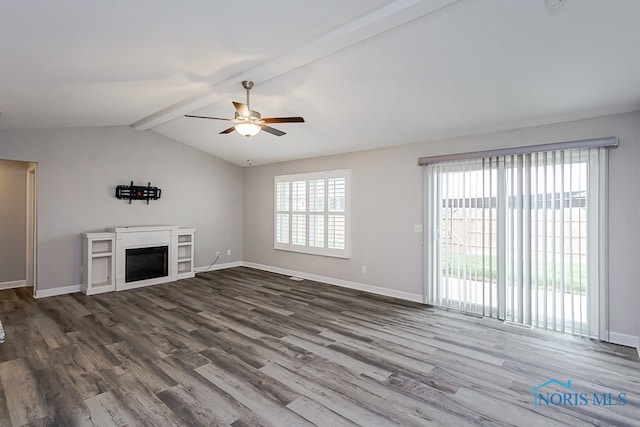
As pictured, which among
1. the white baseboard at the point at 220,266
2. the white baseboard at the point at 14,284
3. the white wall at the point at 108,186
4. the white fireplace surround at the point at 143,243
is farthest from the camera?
the white baseboard at the point at 220,266

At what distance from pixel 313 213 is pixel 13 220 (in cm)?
556

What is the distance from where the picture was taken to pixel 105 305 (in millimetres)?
4637

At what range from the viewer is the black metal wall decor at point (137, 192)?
587 cm

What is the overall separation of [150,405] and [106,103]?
12.6 feet

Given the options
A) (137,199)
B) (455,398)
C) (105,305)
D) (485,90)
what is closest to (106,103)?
(137,199)

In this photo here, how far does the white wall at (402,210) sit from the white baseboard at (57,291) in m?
3.46

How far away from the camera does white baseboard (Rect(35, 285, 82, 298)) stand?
16.6 feet

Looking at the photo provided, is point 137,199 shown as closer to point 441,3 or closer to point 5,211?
point 5,211

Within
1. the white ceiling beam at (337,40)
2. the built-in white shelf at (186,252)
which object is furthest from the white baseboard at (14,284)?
the white ceiling beam at (337,40)

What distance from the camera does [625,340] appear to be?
337 cm

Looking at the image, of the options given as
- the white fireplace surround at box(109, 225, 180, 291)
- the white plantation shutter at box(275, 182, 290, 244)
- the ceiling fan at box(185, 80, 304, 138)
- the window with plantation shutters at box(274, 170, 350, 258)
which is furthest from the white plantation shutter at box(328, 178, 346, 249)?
the white fireplace surround at box(109, 225, 180, 291)

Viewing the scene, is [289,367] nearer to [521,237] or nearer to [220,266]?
[521,237]

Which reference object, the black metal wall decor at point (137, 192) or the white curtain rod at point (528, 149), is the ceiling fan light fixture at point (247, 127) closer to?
the white curtain rod at point (528, 149)
